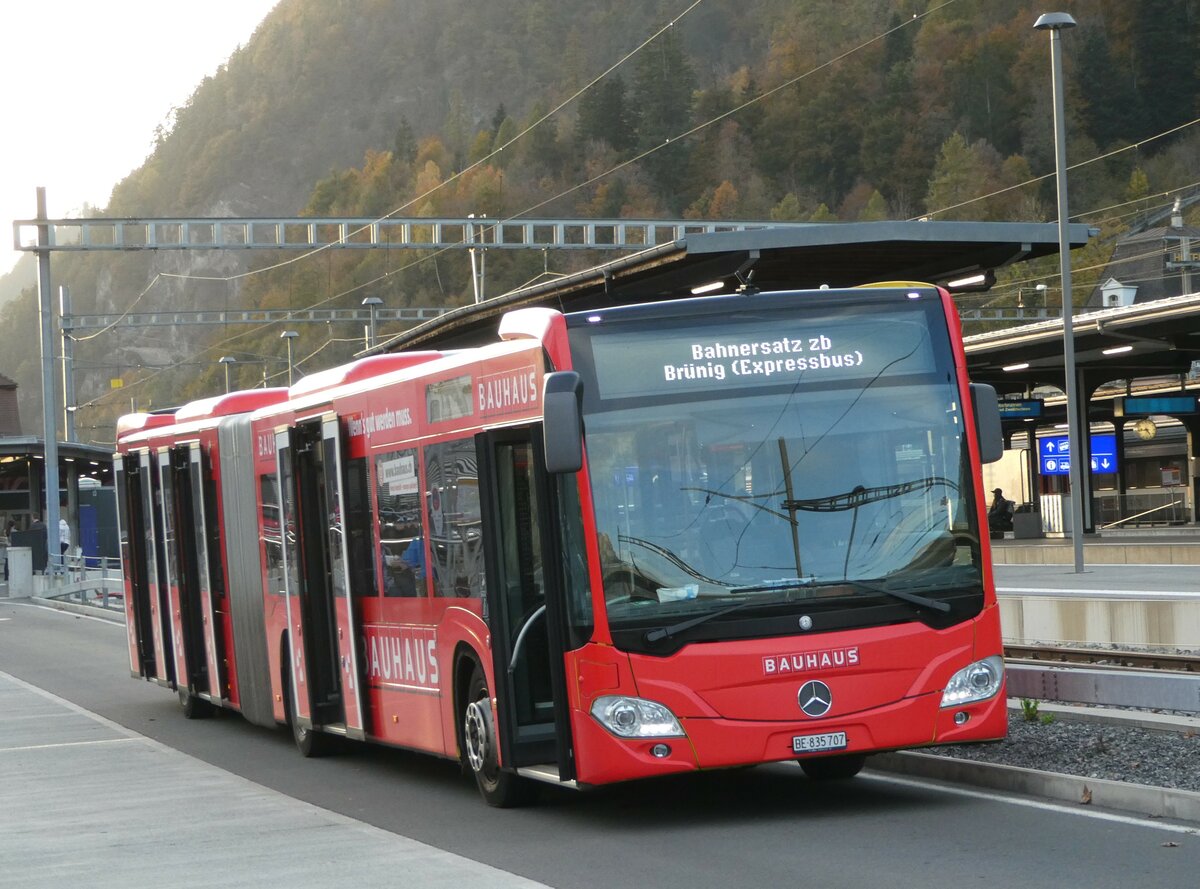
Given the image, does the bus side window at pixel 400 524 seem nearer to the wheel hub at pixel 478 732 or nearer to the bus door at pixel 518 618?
the wheel hub at pixel 478 732

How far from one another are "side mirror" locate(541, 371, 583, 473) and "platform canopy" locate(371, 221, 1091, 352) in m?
9.03

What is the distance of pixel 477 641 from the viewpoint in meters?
10.8

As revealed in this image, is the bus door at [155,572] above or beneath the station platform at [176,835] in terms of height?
above

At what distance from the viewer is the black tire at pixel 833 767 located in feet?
36.4

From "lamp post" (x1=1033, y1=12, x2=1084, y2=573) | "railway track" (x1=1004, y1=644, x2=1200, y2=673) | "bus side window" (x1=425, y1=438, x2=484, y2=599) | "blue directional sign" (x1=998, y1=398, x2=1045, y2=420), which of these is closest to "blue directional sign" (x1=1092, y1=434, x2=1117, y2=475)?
"blue directional sign" (x1=998, y1=398, x2=1045, y2=420)

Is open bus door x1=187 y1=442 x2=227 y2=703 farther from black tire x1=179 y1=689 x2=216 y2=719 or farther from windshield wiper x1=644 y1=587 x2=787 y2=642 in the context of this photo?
windshield wiper x1=644 y1=587 x2=787 y2=642

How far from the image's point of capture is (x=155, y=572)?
19.6m

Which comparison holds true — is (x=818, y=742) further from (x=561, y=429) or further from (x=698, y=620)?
(x=561, y=429)

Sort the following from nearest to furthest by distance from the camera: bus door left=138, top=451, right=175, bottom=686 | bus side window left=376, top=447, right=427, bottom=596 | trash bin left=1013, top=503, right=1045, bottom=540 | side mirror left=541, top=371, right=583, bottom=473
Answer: side mirror left=541, top=371, right=583, bottom=473 < bus side window left=376, top=447, right=427, bottom=596 < bus door left=138, top=451, right=175, bottom=686 < trash bin left=1013, top=503, right=1045, bottom=540

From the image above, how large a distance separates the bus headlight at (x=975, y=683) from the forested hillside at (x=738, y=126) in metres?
62.2

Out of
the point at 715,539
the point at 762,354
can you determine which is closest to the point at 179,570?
the point at 762,354

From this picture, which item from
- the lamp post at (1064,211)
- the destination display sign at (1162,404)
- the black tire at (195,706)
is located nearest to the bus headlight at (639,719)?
the black tire at (195,706)

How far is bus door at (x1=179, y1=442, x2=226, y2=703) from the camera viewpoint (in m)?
17.5

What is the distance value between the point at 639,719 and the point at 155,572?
11139 mm
